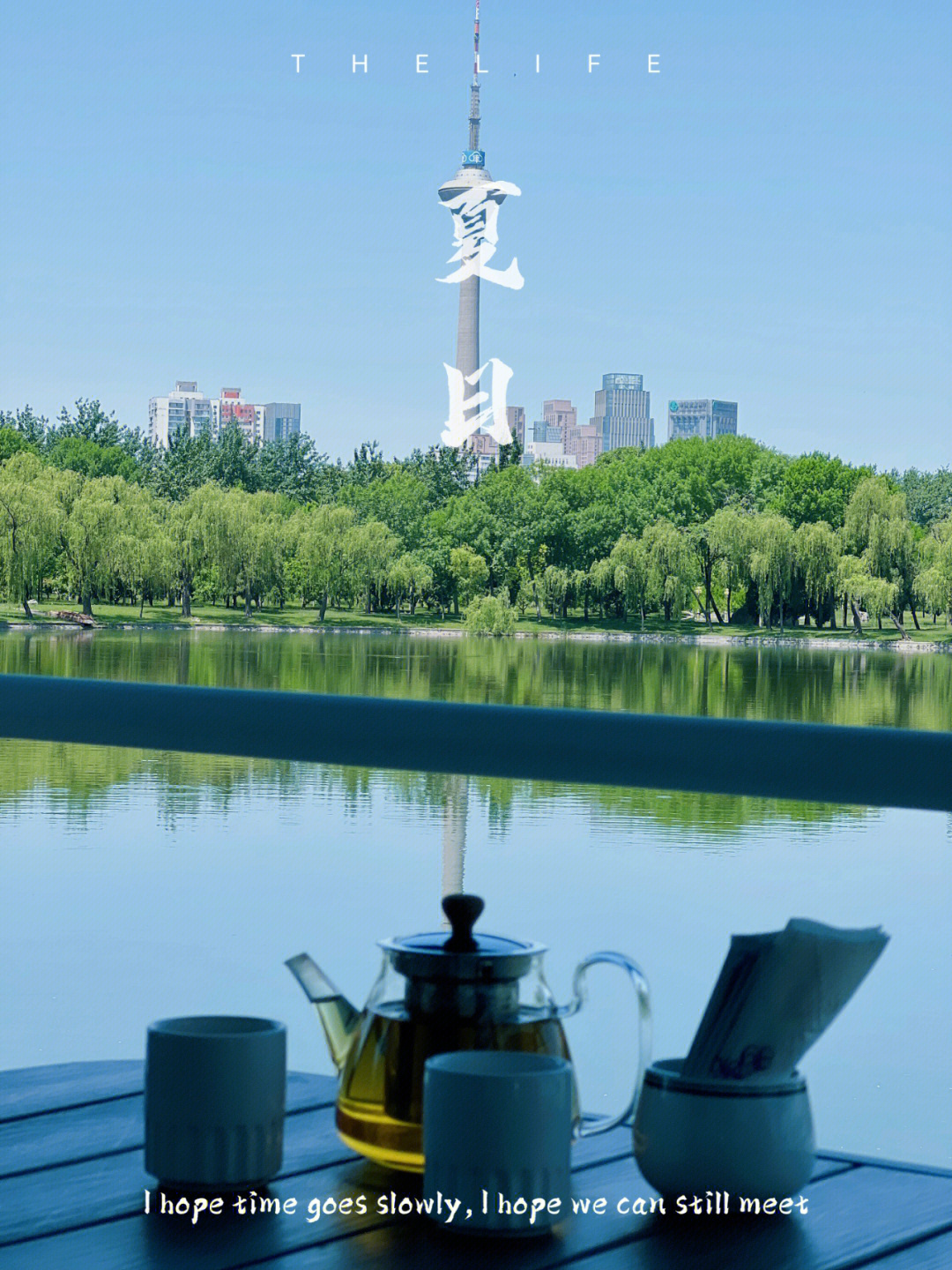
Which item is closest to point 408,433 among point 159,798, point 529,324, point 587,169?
point 529,324

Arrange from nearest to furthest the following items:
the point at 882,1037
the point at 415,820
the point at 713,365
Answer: the point at 882,1037
the point at 415,820
the point at 713,365

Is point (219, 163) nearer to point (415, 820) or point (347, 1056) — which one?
point (415, 820)

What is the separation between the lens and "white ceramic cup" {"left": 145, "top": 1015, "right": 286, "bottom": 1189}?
0.43 m

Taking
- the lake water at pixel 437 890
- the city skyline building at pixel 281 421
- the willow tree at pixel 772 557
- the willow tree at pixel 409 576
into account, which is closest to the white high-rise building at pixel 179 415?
the city skyline building at pixel 281 421

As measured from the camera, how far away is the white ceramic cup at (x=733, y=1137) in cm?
42

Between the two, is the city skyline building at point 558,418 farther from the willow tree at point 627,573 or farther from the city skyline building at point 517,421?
the willow tree at point 627,573

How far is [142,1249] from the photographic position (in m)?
0.39

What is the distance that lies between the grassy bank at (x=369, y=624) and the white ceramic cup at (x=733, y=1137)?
93.9 feet

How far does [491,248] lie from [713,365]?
713 cm

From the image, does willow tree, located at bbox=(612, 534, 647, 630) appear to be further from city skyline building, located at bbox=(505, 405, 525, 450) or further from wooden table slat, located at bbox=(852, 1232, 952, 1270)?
wooden table slat, located at bbox=(852, 1232, 952, 1270)

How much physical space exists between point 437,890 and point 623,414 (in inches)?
1305

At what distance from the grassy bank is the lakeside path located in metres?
0.02

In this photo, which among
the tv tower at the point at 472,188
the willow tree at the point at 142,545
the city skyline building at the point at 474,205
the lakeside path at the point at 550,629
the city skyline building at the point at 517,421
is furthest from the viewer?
the city skyline building at the point at 474,205

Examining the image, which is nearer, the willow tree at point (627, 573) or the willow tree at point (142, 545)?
the willow tree at point (142, 545)
